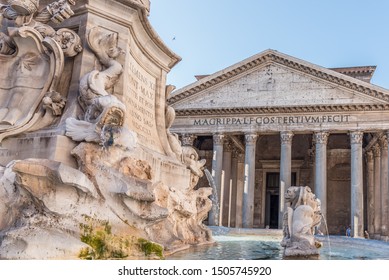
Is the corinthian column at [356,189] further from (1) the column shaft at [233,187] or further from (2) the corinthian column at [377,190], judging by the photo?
(1) the column shaft at [233,187]

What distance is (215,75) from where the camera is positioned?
25.5m

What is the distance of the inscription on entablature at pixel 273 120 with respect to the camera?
23797mm

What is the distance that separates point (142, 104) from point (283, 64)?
2093 centimetres

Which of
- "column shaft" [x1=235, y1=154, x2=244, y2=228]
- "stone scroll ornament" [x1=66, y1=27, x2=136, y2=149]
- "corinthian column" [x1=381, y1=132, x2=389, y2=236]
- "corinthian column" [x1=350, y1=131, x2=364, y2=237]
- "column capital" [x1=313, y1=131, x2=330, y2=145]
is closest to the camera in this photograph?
"stone scroll ornament" [x1=66, y1=27, x2=136, y2=149]

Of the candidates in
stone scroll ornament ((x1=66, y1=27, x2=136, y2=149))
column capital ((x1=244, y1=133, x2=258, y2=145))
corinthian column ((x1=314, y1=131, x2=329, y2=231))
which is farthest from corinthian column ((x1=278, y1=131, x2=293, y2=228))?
stone scroll ornament ((x1=66, y1=27, x2=136, y2=149))

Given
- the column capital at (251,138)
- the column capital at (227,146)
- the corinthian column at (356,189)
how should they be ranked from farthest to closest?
the column capital at (227,146) → the column capital at (251,138) → the corinthian column at (356,189)

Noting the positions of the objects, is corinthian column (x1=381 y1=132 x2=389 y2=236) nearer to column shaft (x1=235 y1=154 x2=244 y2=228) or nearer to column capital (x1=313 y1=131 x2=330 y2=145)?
column capital (x1=313 y1=131 x2=330 y2=145)

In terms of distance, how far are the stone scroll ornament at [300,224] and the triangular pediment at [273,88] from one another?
18.9 metres

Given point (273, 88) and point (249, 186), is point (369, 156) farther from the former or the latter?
point (249, 186)

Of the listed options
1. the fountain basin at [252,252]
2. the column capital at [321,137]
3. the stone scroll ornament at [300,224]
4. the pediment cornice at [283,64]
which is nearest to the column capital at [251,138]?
the column capital at [321,137]

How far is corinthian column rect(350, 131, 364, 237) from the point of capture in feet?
73.4

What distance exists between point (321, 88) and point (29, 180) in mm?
22744

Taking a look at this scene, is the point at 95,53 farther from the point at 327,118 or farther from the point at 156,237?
the point at 327,118

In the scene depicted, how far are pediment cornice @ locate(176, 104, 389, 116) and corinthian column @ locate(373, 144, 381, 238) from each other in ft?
Answer: 12.2
